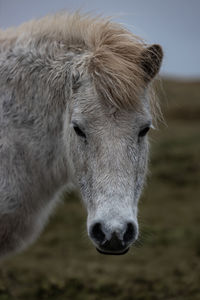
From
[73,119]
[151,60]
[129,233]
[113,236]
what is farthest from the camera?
[151,60]

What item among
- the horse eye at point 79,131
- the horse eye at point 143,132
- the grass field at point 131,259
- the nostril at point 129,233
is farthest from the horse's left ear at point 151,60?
the nostril at point 129,233

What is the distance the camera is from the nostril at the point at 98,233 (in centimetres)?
393

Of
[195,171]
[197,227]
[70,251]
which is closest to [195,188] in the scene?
[195,171]

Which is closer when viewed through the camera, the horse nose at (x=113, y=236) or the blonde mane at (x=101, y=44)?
the horse nose at (x=113, y=236)

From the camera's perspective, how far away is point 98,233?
13.0 ft

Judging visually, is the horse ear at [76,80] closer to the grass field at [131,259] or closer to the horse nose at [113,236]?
the grass field at [131,259]

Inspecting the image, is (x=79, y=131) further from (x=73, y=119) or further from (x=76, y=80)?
(x=76, y=80)

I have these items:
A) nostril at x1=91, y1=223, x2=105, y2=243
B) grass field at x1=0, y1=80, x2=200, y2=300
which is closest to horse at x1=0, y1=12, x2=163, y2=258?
nostril at x1=91, y1=223, x2=105, y2=243

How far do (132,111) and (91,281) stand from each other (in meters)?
4.51

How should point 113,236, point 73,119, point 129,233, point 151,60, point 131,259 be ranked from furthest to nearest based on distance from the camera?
point 131,259 < point 151,60 < point 73,119 < point 129,233 < point 113,236

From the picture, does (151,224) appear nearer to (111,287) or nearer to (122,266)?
(122,266)

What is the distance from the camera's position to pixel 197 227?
11.5 m

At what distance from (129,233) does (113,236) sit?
21cm

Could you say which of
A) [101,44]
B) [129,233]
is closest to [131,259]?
[129,233]
